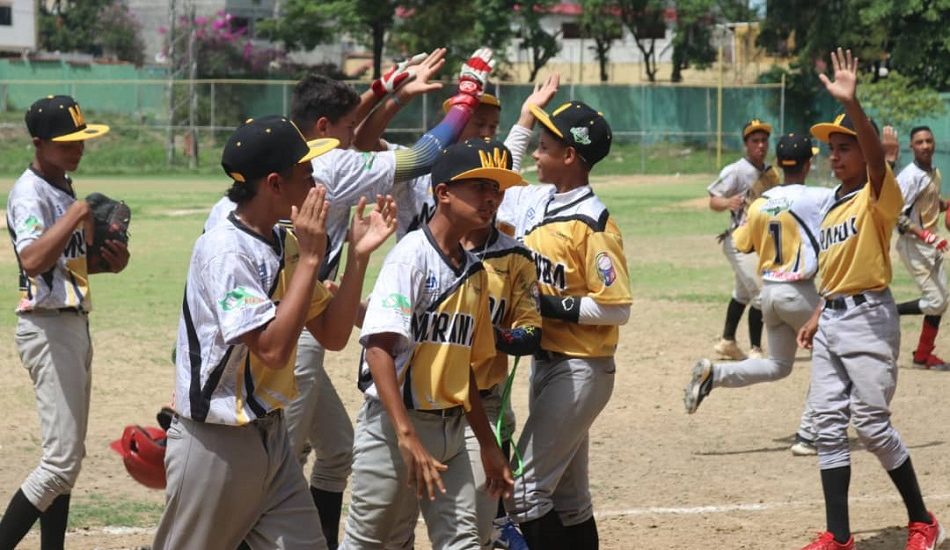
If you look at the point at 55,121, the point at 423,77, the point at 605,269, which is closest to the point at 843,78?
the point at 605,269

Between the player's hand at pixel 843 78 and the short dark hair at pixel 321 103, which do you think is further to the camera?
the player's hand at pixel 843 78

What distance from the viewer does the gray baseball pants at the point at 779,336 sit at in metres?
9.86

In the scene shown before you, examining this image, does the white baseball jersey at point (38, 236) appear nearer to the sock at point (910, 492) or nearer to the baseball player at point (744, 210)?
the sock at point (910, 492)

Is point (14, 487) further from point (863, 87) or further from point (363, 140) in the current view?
point (863, 87)

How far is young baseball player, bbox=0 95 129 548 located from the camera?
6598mm

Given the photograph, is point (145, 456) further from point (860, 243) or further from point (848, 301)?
point (860, 243)

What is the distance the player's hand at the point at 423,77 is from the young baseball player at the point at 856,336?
6.63 feet

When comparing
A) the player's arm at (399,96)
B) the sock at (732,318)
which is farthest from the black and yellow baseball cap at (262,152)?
the sock at (732,318)

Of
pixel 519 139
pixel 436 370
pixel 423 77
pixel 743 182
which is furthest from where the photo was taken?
pixel 743 182

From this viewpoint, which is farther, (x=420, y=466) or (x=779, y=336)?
(x=779, y=336)

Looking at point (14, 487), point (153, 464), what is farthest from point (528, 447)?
point (14, 487)

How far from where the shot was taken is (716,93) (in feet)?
161

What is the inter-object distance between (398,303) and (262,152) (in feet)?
2.67

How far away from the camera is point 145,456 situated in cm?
575
